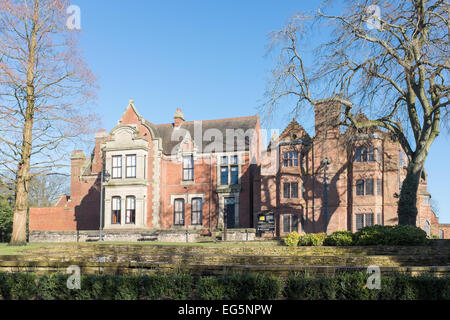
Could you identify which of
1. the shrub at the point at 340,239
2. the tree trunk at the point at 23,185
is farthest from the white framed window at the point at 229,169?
the tree trunk at the point at 23,185

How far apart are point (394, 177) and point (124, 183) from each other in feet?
74.7

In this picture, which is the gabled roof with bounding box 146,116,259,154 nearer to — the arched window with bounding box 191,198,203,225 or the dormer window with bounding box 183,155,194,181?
the dormer window with bounding box 183,155,194,181

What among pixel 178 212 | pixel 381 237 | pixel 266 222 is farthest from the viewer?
pixel 178 212

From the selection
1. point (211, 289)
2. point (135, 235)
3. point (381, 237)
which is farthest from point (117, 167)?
point (211, 289)

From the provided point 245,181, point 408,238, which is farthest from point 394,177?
point 408,238

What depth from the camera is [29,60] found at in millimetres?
24547

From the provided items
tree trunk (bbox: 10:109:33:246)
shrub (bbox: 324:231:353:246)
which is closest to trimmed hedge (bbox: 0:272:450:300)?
shrub (bbox: 324:231:353:246)

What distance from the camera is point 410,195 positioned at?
22.9m

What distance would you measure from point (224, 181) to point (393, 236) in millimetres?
20364

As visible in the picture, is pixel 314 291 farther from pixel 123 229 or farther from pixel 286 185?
pixel 123 229

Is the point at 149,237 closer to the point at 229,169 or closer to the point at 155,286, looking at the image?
the point at 229,169

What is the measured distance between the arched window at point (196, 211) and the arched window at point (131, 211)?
5326mm

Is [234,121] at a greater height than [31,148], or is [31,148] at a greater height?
[234,121]

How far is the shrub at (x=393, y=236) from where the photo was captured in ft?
66.6
